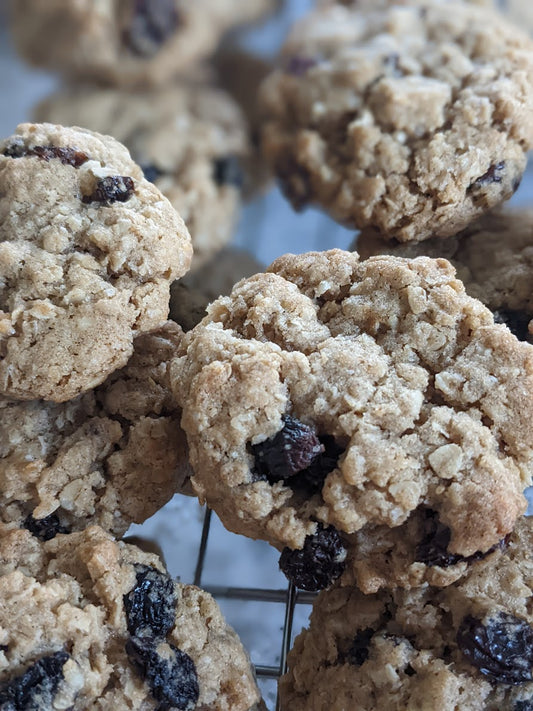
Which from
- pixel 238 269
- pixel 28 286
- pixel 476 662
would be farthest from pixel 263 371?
pixel 238 269

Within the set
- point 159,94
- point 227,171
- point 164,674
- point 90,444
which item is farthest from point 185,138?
point 164,674

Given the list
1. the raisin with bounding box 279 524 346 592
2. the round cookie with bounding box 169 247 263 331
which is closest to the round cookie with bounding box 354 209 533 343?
the round cookie with bounding box 169 247 263 331

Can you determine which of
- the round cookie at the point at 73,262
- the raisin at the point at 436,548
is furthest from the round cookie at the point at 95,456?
the raisin at the point at 436,548

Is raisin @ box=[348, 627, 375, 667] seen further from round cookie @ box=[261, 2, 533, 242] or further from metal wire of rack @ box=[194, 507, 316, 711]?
round cookie @ box=[261, 2, 533, 242]

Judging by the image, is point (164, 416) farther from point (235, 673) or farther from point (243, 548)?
point (243, 548)

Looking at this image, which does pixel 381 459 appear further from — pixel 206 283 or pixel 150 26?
pixel 150 26

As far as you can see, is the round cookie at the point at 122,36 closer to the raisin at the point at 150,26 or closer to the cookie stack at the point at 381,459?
the raisin at the point at 150,26
